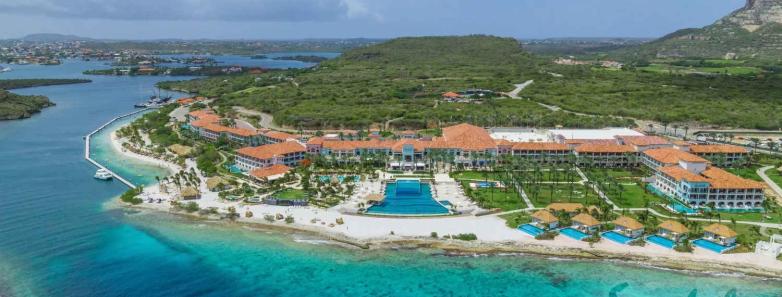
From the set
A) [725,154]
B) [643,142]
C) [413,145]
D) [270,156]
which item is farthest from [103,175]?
[725,154]

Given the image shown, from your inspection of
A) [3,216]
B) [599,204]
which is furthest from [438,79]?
[3,216]

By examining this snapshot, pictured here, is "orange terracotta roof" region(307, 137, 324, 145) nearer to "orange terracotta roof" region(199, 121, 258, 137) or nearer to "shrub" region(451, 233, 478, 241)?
"orange terracotta roof" region(199, 121, 258, 137)

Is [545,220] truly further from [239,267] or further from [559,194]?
[239,267]

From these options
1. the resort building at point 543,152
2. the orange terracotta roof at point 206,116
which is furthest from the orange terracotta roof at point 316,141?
the orange terracotta roof at point 206,116

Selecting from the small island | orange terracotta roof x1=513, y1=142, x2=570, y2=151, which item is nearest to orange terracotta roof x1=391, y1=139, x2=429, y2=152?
orange terracotta roof x1=513, y1=142, x2=570, y2=151

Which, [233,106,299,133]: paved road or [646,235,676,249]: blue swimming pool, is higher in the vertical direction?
[233,106,299,133]: paved road
